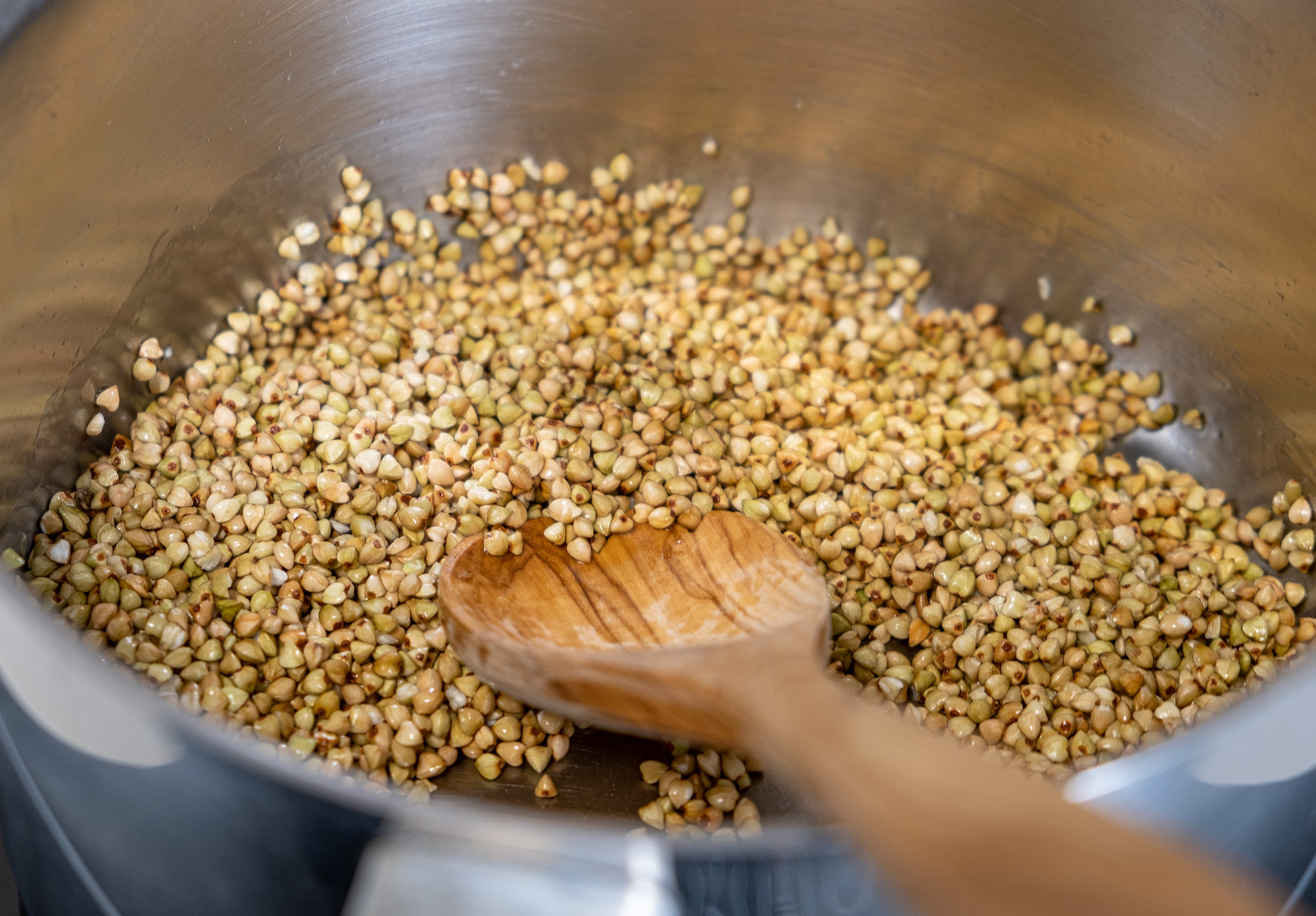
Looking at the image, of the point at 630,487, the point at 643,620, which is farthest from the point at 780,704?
the point at 630,487

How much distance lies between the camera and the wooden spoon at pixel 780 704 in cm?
48

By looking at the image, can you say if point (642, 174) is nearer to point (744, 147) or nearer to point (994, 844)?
point (744, 147)

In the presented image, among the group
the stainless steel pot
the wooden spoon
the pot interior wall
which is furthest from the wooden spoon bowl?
the pot interior wall

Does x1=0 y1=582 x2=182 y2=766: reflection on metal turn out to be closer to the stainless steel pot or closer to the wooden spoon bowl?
the stainless steel pot

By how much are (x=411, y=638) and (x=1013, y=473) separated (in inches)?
27.7

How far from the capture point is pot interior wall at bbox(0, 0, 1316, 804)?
0.94m

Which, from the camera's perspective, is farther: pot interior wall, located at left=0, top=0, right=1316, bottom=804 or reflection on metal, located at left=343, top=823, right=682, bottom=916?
pot interior wall, located at left=0, top=0, right=1316, bottom=804

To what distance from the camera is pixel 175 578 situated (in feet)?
3.26

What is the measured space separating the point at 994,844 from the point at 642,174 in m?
0.98

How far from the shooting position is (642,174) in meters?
1.29

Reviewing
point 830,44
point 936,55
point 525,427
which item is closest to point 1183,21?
point 936,55

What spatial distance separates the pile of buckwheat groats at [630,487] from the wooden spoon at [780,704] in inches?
2.7

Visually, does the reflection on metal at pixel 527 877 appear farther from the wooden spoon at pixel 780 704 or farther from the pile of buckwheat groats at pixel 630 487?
the pile of buckwheat groats at pixel 630 487

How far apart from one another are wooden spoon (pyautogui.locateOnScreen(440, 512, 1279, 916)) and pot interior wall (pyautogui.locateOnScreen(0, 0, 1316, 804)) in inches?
17.7
